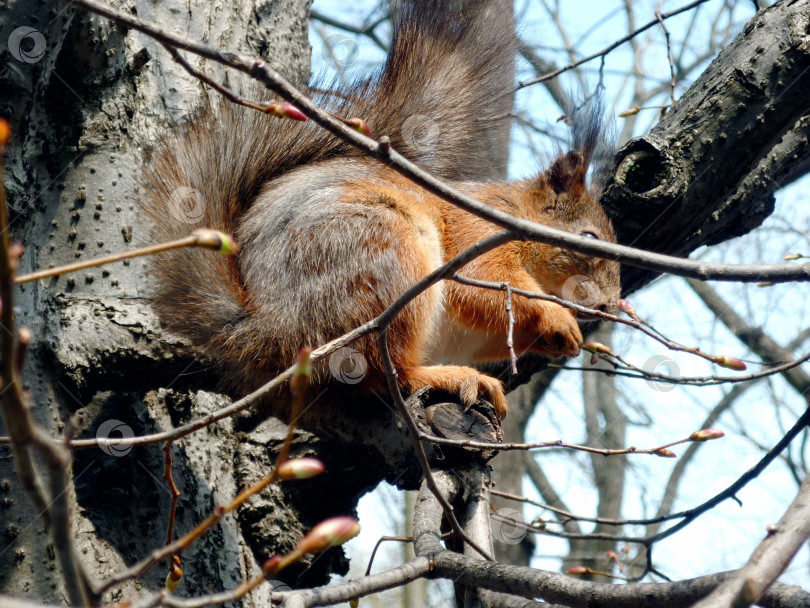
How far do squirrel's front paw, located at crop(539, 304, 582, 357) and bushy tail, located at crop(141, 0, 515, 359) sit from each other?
845 mm

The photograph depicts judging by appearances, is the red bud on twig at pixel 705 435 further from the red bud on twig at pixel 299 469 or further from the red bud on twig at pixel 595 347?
the red bud on twig at pixel 299 469

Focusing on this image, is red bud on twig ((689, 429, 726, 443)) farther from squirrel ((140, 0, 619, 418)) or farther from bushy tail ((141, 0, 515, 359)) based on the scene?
bushy tail ((141, 0, 515, 359))

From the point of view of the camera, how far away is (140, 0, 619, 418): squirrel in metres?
2.47

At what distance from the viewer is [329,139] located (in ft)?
10.1

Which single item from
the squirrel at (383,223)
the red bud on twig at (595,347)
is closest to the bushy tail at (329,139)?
the squirrel at (383,223)

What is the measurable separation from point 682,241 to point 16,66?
216 cm

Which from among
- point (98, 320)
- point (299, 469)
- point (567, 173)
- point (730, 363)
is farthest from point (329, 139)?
point (299, 469)

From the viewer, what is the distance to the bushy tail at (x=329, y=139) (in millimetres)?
2436

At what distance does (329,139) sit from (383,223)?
0.64 m

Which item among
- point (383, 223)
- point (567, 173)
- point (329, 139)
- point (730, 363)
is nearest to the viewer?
point (730, 363)

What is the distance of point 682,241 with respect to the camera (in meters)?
2.68

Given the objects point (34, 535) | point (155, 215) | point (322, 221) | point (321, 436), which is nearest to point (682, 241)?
point (322, 221)

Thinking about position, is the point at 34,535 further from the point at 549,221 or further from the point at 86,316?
the point at 549,221

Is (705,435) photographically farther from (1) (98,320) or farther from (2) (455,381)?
(1) (98,320)
